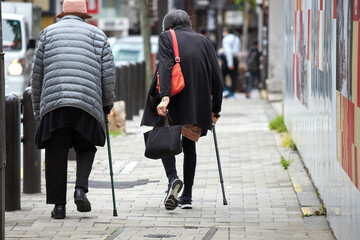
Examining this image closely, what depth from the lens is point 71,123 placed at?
22.1 feet

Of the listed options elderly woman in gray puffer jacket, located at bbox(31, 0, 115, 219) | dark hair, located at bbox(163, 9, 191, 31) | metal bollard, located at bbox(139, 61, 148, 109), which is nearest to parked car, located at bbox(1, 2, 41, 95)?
metal bollard, located at bbox(139, 61, 148, 109)

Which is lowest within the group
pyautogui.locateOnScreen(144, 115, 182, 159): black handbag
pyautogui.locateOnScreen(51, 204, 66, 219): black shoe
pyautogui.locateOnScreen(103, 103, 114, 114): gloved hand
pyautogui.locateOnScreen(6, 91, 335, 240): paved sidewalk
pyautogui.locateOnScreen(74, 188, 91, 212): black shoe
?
pyautogui.locateOnScreen(6, 91, 335, 240): paved sidewalk

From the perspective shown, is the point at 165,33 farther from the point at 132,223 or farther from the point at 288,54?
the point at 288,54

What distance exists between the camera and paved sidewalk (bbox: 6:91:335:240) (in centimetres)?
630

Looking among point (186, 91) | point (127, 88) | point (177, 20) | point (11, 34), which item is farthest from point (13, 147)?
point (11, 34)

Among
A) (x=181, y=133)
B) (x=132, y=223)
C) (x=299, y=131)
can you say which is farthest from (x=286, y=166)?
(x=132, y=223)

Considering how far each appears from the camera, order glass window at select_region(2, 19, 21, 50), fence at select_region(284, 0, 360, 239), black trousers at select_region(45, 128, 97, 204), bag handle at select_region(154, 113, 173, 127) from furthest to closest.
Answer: glass window at select_region(2, 19, 21, 50) < bag handle at select_region(154, 113, 173, 127) < black trousers at select_region(45, 128, 97, 204) < fence at select_region(284, 0, 360, 239)

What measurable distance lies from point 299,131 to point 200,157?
1.39 meters

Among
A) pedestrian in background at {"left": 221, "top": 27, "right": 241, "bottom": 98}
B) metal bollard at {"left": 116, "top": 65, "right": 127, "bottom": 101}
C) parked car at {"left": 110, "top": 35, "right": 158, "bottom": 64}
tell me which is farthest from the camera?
pedestrian in background at {"left": 221, "top": 27, "right": 241, "bottom": 98}

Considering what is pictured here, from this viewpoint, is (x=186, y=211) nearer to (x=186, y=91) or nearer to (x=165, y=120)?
(x=165, y=120)

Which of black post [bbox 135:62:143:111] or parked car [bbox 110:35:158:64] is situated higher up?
parked car [bbox 110:35:158:64]

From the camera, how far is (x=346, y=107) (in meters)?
5.34

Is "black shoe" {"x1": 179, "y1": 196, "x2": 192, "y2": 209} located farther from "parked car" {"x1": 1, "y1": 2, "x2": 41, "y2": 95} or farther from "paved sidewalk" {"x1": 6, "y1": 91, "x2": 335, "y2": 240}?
"parked car" {"x1": 1, "y1": 2, "x2": 41, "y2": 95}

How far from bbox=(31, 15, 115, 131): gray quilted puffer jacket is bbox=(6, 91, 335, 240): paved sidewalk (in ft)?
2.74
